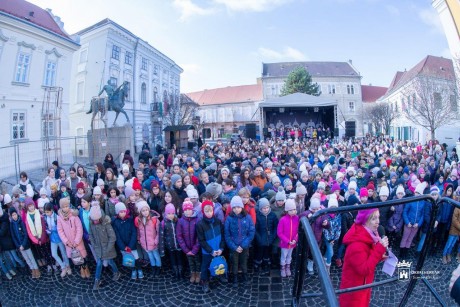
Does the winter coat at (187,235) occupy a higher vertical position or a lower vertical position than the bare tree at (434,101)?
lower

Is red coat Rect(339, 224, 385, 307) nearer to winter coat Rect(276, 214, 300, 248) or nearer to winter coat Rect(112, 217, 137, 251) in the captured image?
winter coat Rect(276, 214, 300, 248)

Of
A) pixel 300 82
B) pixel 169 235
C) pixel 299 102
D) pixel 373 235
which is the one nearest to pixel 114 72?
pixel 299 102

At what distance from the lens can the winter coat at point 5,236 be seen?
210 inches

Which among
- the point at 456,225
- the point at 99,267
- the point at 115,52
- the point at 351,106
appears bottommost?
the point at 99,267

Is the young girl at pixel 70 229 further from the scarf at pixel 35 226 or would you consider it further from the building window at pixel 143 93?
the building window at pixel 143 93

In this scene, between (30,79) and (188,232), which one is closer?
(188,232)

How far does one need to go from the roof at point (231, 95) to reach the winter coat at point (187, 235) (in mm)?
50459

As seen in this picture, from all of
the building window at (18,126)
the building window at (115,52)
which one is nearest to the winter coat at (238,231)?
the building window at (18,126)

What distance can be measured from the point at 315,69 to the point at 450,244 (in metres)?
53.1

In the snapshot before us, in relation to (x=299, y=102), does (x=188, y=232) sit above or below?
below

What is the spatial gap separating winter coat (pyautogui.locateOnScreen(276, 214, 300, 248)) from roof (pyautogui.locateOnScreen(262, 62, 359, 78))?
48.6 m

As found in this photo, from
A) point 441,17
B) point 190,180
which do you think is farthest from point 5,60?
point 441,17

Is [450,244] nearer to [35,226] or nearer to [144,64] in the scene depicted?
[35,226]

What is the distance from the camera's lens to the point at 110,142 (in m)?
15.7
